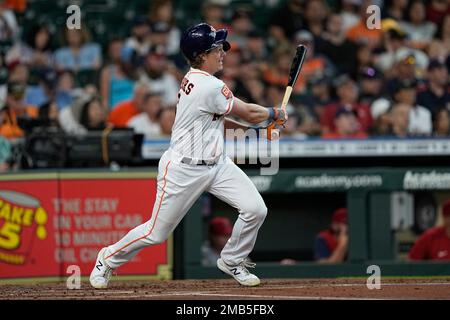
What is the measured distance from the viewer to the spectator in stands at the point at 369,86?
1323 centimetres

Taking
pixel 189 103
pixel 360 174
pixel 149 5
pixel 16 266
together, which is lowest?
pixel 16 266

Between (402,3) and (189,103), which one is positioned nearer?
(189,103)

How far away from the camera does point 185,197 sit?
25.8ft

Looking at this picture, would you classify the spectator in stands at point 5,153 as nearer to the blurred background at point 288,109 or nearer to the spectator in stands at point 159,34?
the blurred background at point 288,109

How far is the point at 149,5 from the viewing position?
15.0 m

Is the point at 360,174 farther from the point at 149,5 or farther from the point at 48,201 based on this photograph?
the point at 149,5

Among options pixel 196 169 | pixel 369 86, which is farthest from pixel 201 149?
pixel 369 86

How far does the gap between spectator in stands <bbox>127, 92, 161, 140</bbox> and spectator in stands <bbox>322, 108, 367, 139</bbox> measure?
6.31 ft

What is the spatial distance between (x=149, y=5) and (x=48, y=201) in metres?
5.23

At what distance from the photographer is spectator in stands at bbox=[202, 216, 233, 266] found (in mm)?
10922

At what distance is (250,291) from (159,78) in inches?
228

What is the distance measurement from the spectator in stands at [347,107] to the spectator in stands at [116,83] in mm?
2419

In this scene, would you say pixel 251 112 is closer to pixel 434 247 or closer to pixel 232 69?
pixel 434 247
